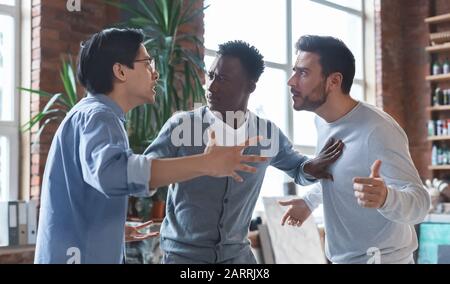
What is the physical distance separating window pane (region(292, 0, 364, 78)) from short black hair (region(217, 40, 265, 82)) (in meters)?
3.23

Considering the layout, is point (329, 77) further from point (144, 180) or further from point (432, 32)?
point (432, 32)

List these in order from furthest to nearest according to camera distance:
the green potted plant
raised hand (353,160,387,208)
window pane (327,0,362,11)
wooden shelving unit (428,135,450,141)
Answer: window pane (327,0,362,11)
wooden shelving unit (428,135,450,141)
the green potted plant
raised hand (353,160,387,208)

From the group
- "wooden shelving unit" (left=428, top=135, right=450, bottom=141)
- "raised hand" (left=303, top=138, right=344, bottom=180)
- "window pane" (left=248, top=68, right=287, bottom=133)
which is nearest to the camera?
"raised hand" (left=303, top=138, right=344, bottom=180)

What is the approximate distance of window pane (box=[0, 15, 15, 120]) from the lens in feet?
12.1

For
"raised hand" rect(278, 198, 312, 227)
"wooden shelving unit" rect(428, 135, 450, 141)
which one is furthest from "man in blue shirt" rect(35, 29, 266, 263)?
"wooden shelving unit" rect(428, 135, 450, 141)

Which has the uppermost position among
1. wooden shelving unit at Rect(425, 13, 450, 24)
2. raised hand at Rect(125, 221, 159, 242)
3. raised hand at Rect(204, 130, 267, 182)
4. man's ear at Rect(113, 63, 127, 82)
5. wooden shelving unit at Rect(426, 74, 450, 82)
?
wooden shelving unit at Rect(425, 13, 450, 24)

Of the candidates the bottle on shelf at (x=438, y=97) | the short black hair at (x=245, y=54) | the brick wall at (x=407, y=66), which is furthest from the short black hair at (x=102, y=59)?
the bottle on shelf at (x=438, y=97)

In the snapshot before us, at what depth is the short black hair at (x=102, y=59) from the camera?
141 centimetres

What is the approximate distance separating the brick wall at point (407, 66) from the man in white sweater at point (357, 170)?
516 centimetres

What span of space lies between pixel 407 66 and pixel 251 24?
267cm

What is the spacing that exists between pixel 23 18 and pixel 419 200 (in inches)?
120

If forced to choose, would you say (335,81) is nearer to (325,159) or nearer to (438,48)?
(325,159)

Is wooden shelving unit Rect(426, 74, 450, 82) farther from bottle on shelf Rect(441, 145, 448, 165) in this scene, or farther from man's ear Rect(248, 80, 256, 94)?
man's ear Rect(248, 80, 256, 94)
